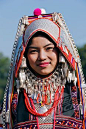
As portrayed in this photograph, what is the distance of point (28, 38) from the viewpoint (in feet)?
18.1

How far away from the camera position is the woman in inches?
215

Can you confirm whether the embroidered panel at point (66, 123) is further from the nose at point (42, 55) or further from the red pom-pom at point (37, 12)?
the red pom-pom at point (37, 12)

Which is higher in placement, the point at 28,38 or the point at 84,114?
the point at 28,38

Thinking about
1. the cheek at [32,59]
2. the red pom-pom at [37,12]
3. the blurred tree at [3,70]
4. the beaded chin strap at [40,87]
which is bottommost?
the beaded chin strap at [40,87]

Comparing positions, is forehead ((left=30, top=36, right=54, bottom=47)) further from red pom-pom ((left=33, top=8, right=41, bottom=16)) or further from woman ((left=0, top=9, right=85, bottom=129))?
red pom-pom ((left=33, top=8, right=41, bottom=16))

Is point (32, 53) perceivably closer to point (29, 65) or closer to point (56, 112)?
point (29, 65)

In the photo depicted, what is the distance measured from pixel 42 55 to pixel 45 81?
345mm

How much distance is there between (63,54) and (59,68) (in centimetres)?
20

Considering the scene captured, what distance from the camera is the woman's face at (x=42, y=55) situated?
5477 millimetres

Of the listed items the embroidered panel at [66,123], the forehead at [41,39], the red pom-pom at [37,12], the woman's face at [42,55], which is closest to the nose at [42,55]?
the woman's face at [42,55]

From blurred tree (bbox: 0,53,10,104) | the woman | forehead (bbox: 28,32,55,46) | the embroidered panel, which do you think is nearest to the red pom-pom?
the woman

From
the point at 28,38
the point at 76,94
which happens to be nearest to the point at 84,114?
the point at 76,94

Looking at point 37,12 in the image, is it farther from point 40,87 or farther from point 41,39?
point 40,87

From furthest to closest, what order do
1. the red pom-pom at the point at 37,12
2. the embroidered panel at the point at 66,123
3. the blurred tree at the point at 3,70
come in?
the blurred tree at the point at 3,70, the red pom-pom at the point at 37,12, the embroidered panel at the point at 66,123
